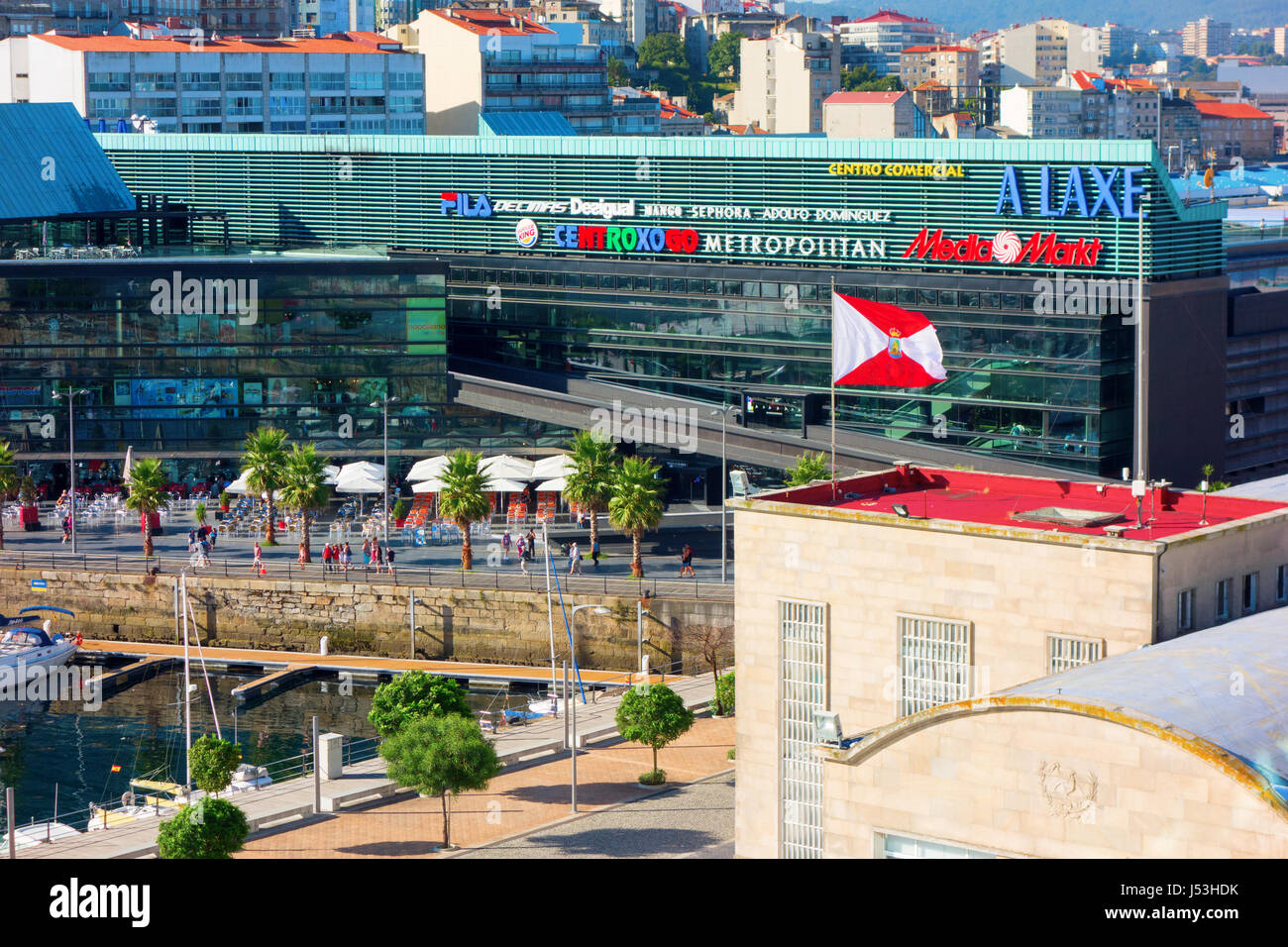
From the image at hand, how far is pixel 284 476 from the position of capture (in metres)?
92.8

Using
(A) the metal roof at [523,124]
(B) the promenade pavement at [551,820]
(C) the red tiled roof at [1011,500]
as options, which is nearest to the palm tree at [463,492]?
(B) the promenade pavement at [551,820]

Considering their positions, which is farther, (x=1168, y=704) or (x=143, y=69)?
(x=143, y=69)

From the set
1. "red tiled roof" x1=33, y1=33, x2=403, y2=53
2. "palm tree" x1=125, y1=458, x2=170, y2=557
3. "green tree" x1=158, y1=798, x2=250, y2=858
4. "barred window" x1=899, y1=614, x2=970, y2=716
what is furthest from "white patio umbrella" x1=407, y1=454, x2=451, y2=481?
"red tiled roof" x1=33, y1=33, x2=403, y2=53

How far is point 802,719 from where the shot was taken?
42906 millimetres

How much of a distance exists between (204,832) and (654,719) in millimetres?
17055

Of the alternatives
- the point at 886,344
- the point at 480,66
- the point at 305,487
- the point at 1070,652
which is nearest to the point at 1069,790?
the point at 1070,652

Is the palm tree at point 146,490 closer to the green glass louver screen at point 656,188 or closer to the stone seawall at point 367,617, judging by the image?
the stone seawall at point 367,617

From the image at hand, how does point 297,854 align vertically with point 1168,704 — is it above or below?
below

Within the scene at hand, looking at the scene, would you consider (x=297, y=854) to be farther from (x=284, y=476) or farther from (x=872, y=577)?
(x=284, y=476)

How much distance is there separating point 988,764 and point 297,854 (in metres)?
29.6

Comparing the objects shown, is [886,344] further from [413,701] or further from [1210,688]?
[413,701]
